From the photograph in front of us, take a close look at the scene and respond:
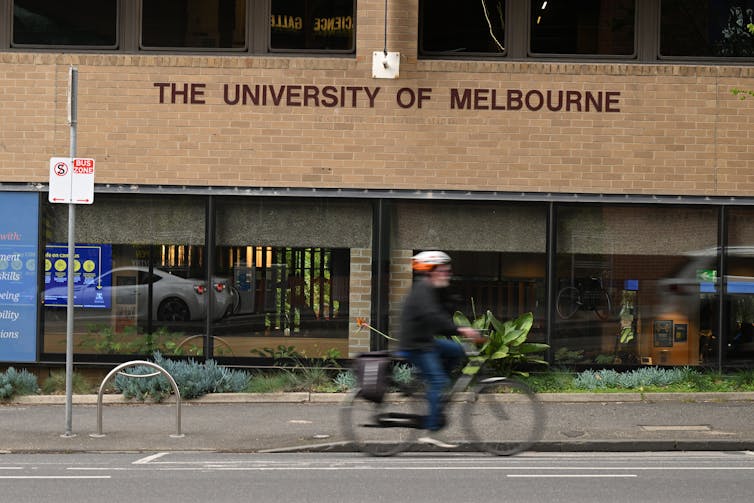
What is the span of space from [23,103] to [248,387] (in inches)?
197

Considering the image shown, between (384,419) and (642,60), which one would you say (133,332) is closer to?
(384,419)

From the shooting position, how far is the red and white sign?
11016 mm

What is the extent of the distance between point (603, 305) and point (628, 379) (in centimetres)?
109

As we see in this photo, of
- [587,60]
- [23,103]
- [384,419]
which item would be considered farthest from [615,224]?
[23,103]

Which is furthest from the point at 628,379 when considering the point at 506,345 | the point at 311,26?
the point at 311,26

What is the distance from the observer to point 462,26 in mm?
14641

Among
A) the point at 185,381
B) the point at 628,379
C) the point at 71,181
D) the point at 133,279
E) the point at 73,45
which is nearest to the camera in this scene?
the point at 71,181

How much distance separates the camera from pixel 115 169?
14.5 meters

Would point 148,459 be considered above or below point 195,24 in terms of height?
below

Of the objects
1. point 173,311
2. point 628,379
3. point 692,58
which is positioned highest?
point 692,58

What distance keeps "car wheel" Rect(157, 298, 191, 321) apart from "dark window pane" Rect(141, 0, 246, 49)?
356 cm

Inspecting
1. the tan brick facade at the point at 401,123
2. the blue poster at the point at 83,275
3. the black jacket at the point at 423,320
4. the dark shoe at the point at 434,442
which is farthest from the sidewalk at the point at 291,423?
the tan brick facade at the point at 401,123

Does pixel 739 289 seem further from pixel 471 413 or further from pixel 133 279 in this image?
pixel 133 279

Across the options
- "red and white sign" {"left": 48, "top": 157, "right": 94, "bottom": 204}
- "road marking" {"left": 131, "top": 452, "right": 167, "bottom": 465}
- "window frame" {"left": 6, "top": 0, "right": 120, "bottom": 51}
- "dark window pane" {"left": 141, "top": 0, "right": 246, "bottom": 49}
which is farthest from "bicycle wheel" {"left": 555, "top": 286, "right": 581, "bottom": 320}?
"window frame" {"left": 6, "top": 0, "right": 120, "bottom": 51}
